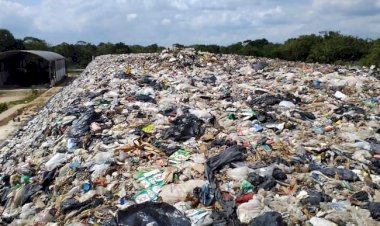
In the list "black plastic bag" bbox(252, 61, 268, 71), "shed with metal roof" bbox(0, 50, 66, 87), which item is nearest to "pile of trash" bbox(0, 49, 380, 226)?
"black plastic bag" bbox(252, 61, 268, 71)

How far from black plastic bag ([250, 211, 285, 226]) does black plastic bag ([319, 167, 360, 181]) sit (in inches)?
50.0

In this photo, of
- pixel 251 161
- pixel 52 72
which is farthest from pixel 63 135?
pixel 52 72

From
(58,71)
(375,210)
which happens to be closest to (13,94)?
(58,71)

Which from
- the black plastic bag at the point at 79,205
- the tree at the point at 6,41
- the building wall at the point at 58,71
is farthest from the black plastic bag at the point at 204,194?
the tree at the point at 6,41

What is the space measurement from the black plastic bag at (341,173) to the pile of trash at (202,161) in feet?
0.04

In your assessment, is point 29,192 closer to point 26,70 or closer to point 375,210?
point 375,210

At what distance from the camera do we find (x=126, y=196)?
14.6ft

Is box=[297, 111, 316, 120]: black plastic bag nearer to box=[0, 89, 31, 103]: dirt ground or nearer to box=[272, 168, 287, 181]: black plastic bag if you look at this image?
box=[272, 168, 287, 181]: black plastic bag

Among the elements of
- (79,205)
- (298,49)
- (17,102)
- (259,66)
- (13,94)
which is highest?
(298,49)

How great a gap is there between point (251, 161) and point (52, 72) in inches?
909

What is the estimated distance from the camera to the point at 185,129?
6.14 metres

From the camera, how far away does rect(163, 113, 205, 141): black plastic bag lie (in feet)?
19.7

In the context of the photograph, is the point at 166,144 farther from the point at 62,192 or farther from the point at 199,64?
the point at 199,64

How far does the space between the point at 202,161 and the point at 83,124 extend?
2459 millimetres
